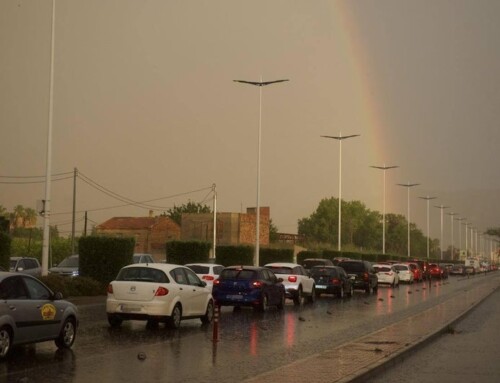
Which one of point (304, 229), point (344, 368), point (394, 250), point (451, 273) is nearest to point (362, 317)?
point (344, 368)

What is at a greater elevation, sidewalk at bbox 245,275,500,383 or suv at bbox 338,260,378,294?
suv at bbox 338,260,378,294

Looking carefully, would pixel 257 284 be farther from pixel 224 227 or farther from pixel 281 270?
pixel 224 227

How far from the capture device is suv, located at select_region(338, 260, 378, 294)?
47.6 metres

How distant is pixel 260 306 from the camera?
29375mm

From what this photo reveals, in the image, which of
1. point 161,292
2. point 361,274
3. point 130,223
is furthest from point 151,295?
point 130,223

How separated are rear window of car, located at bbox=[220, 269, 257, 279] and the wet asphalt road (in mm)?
1974

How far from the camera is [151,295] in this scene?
2081 cm

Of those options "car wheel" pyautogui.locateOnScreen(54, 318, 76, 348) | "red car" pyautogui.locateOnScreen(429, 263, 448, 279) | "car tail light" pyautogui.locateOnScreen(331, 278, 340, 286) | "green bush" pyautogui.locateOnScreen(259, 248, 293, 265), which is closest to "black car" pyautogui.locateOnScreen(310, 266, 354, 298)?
"car tail light" pyautogui.locateOnScreen(331, 278, 340, 286)

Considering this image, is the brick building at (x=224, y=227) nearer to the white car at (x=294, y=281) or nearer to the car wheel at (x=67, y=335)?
the white car at (x=294, y=281)

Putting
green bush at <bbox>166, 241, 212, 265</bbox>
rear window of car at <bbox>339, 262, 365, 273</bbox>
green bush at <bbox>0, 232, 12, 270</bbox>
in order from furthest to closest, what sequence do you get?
1. rear window of car at <bbox>339, 262, 365, 273</bbox>
2. green bush at <bbox>166, 241, 212, 265</bbox>
3. green bush at <bbox>0, 232, 12, 270</bbox>

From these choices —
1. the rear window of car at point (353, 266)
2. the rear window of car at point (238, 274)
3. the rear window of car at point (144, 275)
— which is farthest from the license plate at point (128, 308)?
the rear window of car at point (353, 266)

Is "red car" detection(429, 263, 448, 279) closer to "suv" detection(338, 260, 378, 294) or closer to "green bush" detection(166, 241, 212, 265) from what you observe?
"suv" detection(338, 260, 378, 294)

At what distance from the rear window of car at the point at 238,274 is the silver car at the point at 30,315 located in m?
13.4

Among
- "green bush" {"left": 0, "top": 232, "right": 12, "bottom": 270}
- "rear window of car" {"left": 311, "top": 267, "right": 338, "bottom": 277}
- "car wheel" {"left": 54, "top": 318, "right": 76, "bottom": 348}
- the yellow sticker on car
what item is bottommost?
"car wheel" {"left": 54, "top": 318, "right": 76, "bottom": 348}
